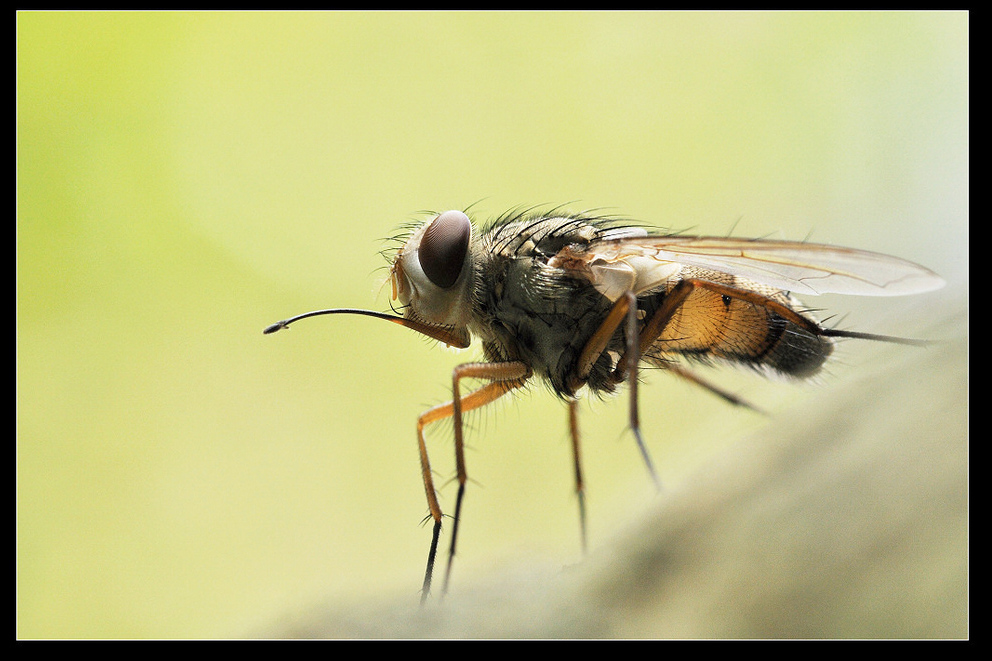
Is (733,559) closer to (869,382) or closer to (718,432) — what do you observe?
(869,382)

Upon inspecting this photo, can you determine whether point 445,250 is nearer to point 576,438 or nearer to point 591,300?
point 591,300

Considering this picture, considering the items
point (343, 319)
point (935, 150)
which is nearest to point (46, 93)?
point (343, 319)

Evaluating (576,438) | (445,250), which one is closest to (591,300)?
(445,250)

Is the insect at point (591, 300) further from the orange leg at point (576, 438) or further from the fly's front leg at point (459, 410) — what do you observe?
the orange leg at point (576, 438)

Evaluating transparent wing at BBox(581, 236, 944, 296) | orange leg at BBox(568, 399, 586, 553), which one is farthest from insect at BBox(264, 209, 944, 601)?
orange leg at BBox(568, 399, 586, 553)

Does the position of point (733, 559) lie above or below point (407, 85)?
below

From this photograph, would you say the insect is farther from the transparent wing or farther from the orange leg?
the orange leg
